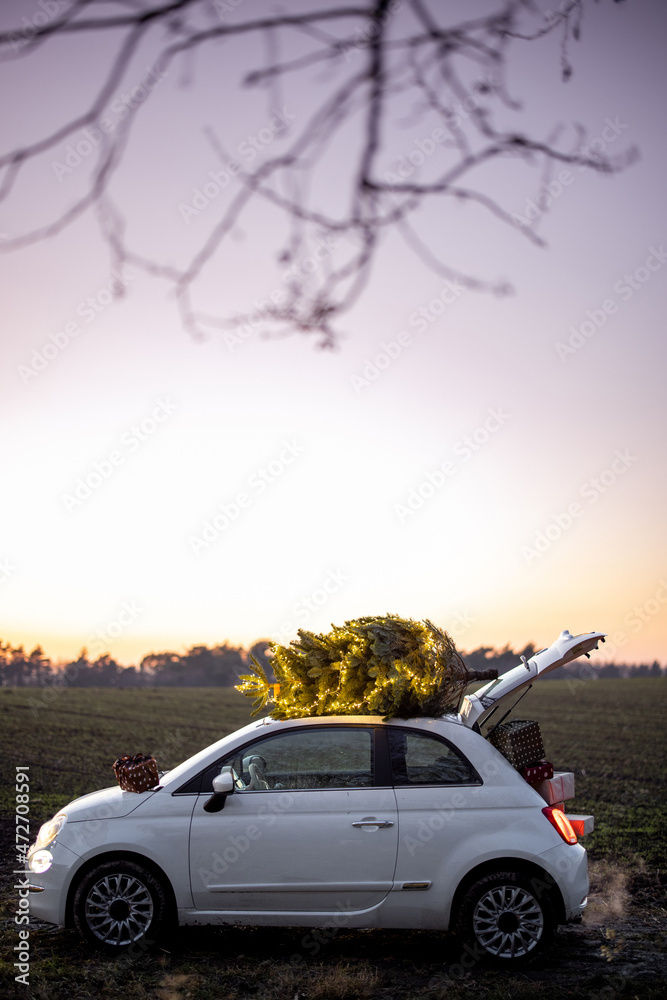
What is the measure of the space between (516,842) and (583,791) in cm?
836

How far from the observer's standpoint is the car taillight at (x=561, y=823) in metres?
5.47

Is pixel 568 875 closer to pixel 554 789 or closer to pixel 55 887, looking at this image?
pixel 554 789

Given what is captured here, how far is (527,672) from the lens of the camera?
626 centimetres

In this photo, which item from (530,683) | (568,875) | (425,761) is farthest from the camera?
(530,683)

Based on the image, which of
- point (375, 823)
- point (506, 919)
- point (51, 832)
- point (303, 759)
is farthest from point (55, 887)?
point (506, 919)

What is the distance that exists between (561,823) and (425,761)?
975mm

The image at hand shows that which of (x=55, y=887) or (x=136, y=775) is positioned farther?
(x=136, y=775)

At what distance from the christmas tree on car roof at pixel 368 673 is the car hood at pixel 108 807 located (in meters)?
1.12

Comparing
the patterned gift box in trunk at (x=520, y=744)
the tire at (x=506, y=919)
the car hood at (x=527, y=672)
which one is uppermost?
the car hood at (x=527, y=672)

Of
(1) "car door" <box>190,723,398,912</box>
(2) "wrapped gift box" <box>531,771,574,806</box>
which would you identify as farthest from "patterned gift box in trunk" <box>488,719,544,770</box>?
(1) "car door" <box>190,723,398,912</box>

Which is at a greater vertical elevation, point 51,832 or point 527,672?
point 527,672

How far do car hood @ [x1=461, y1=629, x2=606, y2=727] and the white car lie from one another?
0.45 m

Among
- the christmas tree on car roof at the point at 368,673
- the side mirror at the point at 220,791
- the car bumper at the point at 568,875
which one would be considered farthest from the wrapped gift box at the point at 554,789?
the side mirror at the point at 220,791

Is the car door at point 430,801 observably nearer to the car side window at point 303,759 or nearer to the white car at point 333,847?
the white car at point 333,847
